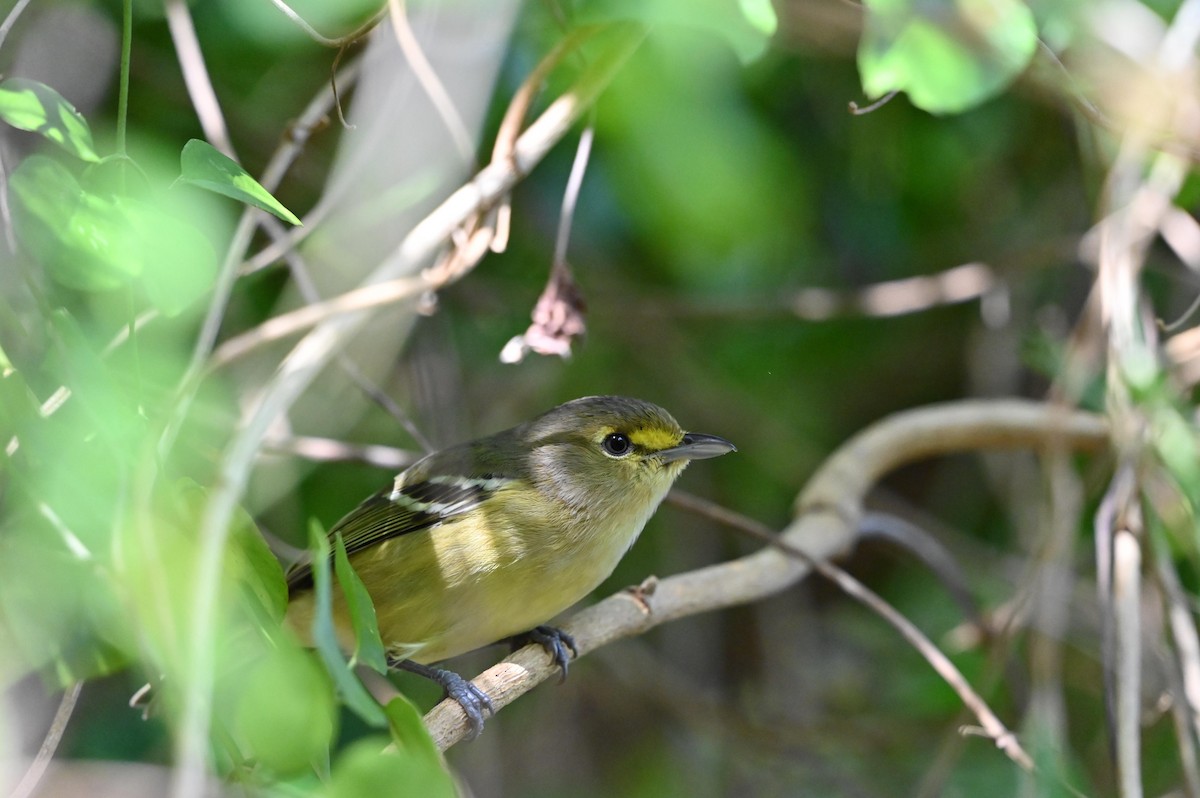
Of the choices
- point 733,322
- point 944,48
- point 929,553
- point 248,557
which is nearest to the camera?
point 248,557

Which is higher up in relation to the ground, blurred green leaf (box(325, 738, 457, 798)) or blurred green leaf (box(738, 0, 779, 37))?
blurred green leaf (box(738, 0, 779, 37))

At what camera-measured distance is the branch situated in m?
2.63

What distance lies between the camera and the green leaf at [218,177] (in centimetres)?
175

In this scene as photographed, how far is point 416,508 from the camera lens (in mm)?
3109

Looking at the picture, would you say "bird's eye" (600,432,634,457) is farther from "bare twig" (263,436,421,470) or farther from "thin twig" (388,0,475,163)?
"thin twig" (388,0,475,163)

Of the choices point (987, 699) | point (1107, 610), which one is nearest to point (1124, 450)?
point (1107, 610)

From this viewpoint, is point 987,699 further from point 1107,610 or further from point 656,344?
point 656,344

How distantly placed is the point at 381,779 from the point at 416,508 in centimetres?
163

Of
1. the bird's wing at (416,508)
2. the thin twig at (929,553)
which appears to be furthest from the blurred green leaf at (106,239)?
the thin twig at (929,553)

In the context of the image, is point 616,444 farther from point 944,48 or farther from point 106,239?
point 106,239

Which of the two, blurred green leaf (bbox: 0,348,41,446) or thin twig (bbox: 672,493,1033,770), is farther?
thin twig (bbox: 672,493,1033,770)

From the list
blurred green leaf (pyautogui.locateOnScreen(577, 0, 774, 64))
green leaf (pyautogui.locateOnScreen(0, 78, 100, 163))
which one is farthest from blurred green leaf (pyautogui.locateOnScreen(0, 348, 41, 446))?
blurred green leaf (pyautogui.locateOnScreen(577, 0, 774, 64))

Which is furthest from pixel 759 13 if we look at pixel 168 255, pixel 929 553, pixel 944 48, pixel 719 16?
pixel 929 553

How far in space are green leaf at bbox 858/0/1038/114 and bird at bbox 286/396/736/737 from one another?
1.10m
